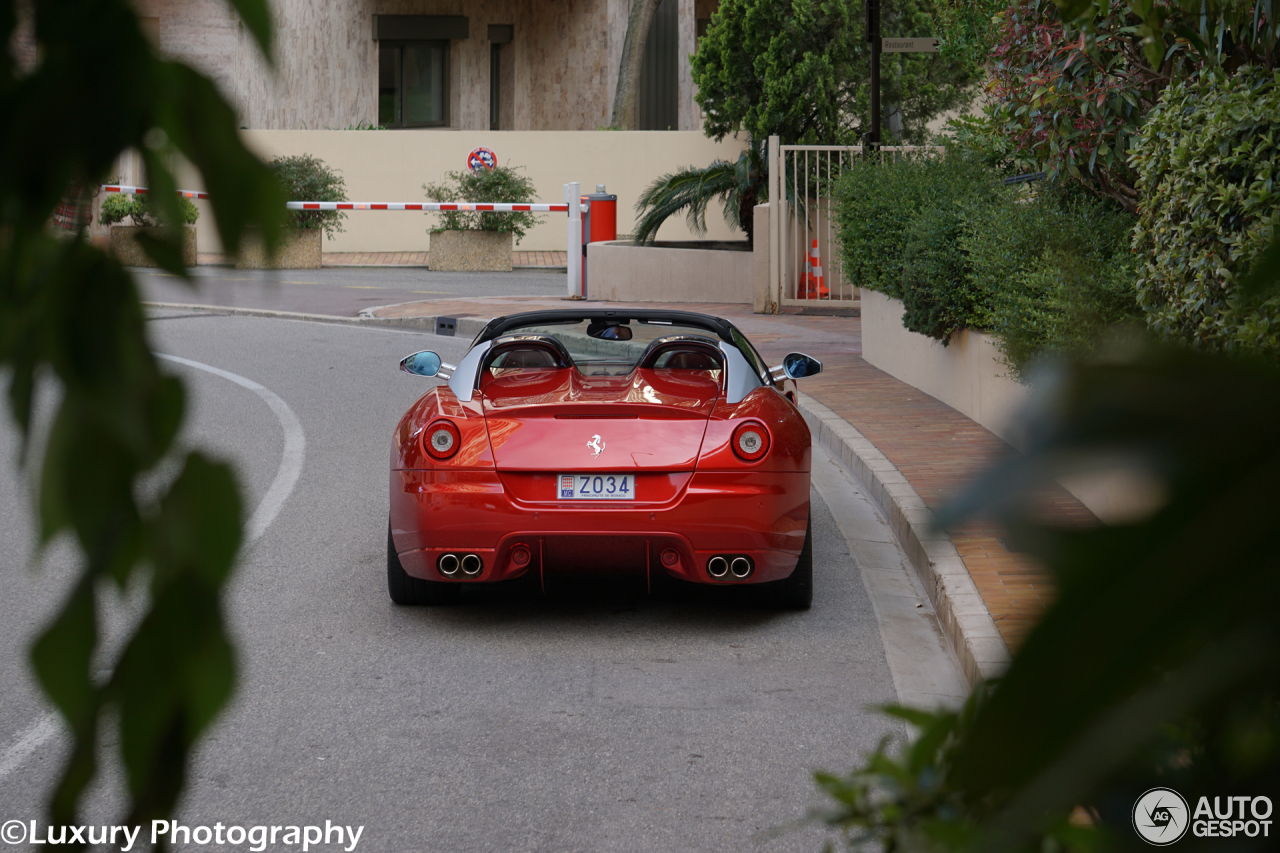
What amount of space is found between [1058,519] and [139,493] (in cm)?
35

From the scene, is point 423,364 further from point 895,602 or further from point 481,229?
point 481,229

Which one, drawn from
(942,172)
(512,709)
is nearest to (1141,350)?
(512,709)

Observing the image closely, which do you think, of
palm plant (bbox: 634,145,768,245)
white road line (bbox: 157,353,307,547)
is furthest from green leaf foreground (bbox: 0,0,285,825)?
palm plant (bbox: 634,145,768,245)

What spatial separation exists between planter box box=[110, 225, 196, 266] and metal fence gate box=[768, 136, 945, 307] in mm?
18199

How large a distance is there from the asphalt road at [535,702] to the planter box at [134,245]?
6.71 ft

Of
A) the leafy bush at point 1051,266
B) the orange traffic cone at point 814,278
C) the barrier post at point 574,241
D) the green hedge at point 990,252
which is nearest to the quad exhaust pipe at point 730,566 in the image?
the green hedge at point 990,252

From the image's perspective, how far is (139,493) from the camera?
53cm

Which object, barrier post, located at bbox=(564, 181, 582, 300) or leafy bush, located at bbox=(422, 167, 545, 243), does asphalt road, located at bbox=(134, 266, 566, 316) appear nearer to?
barrier post, located at bbox=(564, 181, 582, 300)

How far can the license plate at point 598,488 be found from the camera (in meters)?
5.81

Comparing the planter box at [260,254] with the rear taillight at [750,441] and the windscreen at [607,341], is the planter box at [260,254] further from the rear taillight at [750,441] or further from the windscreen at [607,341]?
the windscreen at [607,341]

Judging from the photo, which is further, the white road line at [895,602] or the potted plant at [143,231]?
the white road line at [895,602]

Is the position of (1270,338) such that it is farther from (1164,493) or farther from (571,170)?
(571,170)

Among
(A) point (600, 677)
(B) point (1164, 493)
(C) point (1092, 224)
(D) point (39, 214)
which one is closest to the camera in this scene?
(B) point (1164, 493)

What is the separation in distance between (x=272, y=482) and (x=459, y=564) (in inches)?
135
